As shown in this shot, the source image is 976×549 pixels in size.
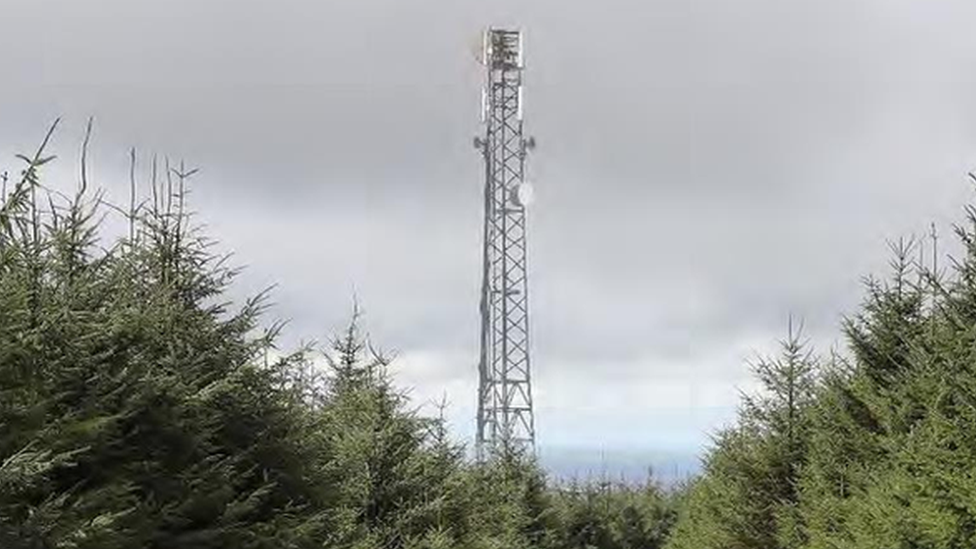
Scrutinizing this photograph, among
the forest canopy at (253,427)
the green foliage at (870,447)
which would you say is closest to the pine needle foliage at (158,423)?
the forest canopy at (253,427)

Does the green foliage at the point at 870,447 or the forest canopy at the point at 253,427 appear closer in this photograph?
the forest canopy at the point at 253,427

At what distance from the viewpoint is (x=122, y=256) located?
11781 millimetres

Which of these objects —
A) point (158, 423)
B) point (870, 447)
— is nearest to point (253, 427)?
point (158, 423)

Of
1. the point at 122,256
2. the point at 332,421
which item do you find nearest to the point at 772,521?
the point at 332,421

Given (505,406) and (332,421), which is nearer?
(332,421)

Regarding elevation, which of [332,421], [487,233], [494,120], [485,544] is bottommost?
[485,544]

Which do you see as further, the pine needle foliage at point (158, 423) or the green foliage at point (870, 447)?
the green foliage at point (870, 447)

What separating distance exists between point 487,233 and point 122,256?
55.9ft

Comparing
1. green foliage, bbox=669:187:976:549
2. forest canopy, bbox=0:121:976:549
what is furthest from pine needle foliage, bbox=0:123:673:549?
green foliage, bbox=669:187:976:549

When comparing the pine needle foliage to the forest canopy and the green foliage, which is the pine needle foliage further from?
the green foliage

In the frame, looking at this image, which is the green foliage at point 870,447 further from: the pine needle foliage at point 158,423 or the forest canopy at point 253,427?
the pine needle foliage at point 158,423

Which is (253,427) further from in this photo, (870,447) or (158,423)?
(870,447)

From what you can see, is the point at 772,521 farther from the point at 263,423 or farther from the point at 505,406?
the point at 263,423

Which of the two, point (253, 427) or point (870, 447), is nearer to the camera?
point (253, 427)
